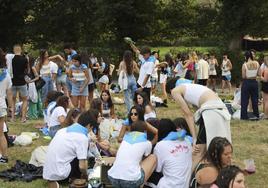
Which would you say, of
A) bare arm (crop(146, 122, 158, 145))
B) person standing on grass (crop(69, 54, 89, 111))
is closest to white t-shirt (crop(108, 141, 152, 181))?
bare arm (crop(146, 122, 158, 145))

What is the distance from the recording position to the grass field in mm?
7199

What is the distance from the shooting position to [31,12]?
98.5 ft

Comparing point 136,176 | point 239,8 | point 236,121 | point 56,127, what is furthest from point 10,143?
point 239,8

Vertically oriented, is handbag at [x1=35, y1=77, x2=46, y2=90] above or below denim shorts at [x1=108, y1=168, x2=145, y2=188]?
above

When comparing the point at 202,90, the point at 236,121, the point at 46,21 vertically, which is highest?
the point at 46,21

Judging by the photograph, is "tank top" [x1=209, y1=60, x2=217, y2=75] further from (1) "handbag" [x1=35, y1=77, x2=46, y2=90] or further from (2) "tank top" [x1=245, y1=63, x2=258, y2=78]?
(1) "handbag" [x1=35, y1=77, x2=46, y2=90]

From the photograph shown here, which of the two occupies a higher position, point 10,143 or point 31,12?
point 31,12

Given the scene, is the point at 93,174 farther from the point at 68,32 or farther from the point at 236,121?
the point at 68,32

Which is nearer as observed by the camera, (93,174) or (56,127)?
(93,174)

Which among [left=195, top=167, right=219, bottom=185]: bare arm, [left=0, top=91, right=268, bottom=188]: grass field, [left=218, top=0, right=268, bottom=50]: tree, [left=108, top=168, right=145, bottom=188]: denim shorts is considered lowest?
[left=0, top=91, right=268, bottom=188]: grass field

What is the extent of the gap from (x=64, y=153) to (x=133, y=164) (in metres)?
0.85

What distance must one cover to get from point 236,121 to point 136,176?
23.2ft

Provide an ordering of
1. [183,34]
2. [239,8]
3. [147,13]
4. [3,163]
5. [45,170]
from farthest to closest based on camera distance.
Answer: [183,34], [147,13], [239,8], [3,163], [45,170]

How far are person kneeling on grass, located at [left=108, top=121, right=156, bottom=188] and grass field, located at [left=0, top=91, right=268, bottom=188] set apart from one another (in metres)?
1.71
